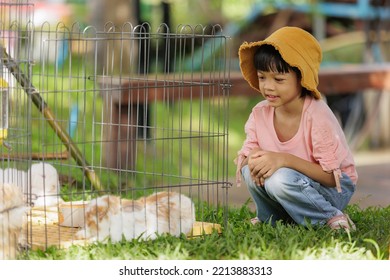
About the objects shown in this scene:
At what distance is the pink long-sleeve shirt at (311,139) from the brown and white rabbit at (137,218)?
1.38 ft

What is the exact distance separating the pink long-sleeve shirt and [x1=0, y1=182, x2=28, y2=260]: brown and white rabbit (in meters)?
1.12

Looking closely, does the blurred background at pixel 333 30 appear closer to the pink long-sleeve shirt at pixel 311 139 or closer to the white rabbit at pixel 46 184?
the white rabbit at pixel 46 184

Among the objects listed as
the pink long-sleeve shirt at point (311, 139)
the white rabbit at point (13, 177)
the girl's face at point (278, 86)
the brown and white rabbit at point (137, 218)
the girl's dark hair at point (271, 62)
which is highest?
the girl's dark hair at point (271, 62)

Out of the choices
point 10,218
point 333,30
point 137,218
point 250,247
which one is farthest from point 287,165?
point 333,30

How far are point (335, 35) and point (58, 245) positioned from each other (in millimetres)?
8232

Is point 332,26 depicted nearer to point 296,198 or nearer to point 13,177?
point 13,177

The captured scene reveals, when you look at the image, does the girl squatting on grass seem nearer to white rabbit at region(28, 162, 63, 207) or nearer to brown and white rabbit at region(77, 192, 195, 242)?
brown and white rabbit at region(77, 192, 195, 242)

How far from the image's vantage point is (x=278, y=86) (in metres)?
4.59

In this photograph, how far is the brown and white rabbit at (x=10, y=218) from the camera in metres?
3.98

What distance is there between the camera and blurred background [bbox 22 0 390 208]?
8.58 m

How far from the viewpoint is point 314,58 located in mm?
4660

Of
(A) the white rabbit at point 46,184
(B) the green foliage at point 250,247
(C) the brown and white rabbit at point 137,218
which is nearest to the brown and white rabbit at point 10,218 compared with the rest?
(B) the green foliage at point 250,247
